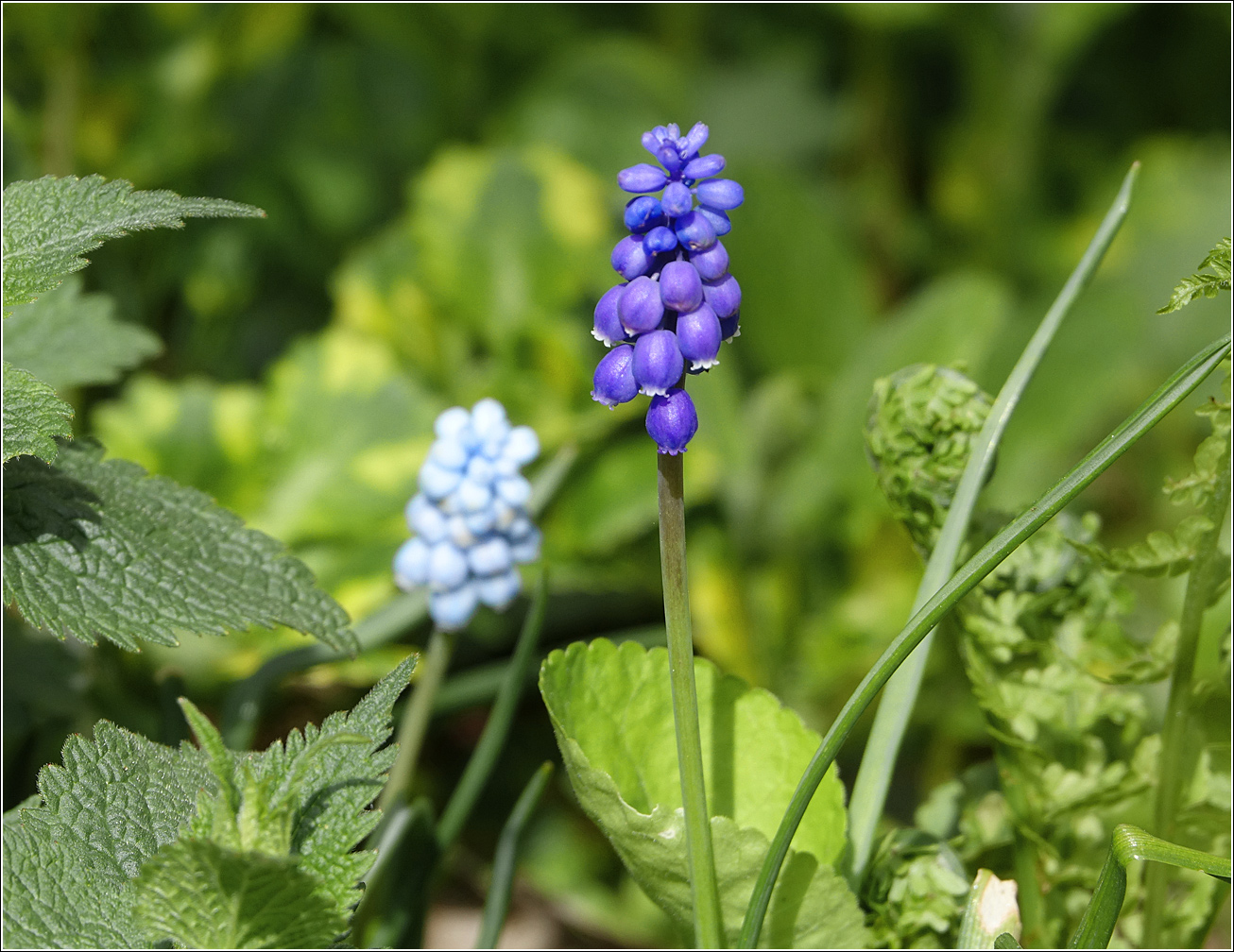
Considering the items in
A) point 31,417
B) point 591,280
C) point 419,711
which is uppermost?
point 591,280

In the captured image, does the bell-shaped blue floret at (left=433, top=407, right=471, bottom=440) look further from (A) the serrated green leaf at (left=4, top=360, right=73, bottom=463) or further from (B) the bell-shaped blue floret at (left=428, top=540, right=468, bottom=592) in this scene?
(A) the serrated green leaf at (left=4, top=360, right=73, bottom=463)

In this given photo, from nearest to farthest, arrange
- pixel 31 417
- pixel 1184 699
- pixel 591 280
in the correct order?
pixel 31 417, pixel 1184 699, pixel 591 280

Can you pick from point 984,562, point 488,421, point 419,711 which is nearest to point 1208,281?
point 984,562

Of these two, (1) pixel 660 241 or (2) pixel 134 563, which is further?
(2) pixel 134 563

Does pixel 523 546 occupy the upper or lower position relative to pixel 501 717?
upper

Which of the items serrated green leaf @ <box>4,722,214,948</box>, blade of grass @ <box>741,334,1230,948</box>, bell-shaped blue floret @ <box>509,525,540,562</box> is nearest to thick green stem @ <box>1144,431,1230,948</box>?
blade of grass @ <box>741,334,1230,948</box>

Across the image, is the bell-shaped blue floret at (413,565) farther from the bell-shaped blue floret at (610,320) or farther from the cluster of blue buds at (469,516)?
the bell-shaped blue floret at (610,320)

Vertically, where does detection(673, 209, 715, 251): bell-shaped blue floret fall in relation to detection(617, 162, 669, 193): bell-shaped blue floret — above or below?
below

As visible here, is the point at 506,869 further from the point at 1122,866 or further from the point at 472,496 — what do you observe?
the point at 1122,866
